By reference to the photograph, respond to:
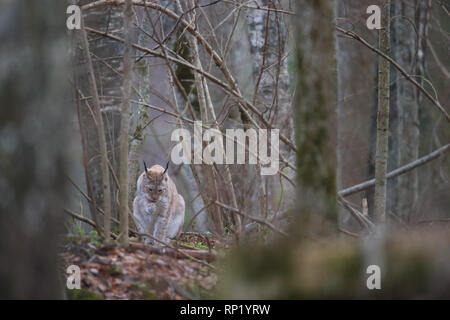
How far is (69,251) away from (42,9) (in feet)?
7.71

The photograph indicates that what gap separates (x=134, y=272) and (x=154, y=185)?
2.78 metres

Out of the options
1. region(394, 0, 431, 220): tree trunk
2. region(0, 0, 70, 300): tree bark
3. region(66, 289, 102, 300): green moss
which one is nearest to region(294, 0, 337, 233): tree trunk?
region(0, 0, 70, 300): tree bark

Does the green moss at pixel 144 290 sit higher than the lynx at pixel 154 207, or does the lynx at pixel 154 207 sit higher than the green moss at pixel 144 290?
the lynx at pixel 154 207

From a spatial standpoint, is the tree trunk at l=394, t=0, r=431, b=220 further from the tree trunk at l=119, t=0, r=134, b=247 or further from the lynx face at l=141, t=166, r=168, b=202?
the tree trunk at l=119, t=0, r=134, b=247

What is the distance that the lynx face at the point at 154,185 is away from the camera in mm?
7285

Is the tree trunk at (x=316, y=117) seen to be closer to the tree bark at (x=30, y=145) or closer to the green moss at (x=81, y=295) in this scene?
the tree bark at (x=30, y=145)

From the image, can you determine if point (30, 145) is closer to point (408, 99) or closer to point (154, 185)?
point (154, 185)

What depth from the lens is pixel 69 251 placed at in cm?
475

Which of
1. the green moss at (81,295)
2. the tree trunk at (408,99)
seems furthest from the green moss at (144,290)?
the tree trunk at (408,99)

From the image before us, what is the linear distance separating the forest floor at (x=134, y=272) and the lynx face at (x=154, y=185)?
212 centimetres

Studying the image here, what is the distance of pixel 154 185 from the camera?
7.31 meters

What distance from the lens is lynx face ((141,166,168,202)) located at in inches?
287
